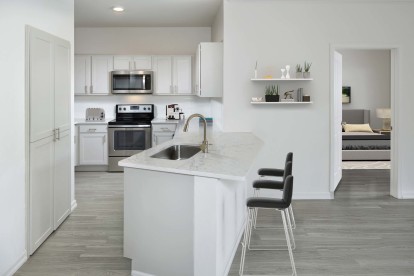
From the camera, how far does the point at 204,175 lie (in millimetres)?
2918

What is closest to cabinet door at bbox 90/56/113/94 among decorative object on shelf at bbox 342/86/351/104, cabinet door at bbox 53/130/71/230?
cabinet door at bbox 53/130/71/230

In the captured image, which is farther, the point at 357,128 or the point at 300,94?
the point at 357,128

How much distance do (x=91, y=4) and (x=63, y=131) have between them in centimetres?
238

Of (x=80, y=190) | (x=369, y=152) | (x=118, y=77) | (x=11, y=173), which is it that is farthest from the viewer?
(x=369, y=152)

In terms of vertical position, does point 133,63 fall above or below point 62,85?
above

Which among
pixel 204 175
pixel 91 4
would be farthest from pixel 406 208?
pixel 91 4

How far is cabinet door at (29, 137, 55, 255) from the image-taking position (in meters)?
3.77

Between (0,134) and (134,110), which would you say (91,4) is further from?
(0,134)

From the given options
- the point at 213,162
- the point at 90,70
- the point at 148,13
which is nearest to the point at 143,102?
the point at 90,70

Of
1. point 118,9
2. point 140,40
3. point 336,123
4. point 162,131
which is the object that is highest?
point 118,9

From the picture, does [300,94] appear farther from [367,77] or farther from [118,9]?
[367,77]

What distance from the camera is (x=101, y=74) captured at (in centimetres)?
809

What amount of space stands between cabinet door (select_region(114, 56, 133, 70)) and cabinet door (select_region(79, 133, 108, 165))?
120 centimetres

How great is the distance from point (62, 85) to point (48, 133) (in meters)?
0.67
